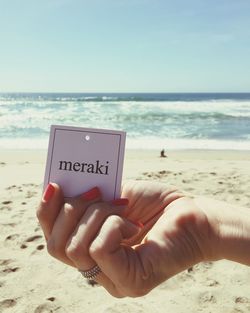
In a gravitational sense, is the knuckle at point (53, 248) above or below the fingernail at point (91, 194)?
below

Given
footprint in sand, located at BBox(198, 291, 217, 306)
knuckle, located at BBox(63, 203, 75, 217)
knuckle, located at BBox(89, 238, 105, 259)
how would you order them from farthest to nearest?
footprint in sand, located at BBox(198, 291, 217, 306) → knuckle, located at BBox(63, 203, 75, 217) → knuckle, located at BBox(89, 238, 105, 259)

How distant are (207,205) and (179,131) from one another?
1203cm

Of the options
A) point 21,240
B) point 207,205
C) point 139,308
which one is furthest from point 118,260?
point 21,240

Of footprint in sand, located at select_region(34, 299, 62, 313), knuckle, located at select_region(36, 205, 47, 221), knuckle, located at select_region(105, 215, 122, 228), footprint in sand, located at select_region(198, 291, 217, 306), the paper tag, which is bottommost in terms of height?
footprint in sand, located at select_region(34, 299, 62, 313)

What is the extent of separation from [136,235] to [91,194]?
7.2 inches

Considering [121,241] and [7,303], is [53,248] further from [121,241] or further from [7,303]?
[7,303]

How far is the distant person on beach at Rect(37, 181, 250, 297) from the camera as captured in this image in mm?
919

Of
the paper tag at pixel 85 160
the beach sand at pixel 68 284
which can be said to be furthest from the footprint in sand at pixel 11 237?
the paper tag at pixel 85 160

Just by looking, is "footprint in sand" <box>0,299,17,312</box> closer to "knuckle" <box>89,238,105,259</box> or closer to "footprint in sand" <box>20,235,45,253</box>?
"footprint in sand" <box>20,235,45,253</box>

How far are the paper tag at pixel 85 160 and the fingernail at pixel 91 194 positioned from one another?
0.06ft

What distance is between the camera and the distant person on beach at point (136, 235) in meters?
0.92

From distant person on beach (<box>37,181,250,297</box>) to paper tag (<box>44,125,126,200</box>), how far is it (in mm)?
29

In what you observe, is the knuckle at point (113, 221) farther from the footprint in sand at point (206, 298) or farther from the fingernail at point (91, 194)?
the footprint in sand at point (206, 298)

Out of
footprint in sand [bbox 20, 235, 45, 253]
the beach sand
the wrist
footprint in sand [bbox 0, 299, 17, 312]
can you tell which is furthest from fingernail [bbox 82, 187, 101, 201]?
footprint in sand [bbox 20, 235, 45, 253]
